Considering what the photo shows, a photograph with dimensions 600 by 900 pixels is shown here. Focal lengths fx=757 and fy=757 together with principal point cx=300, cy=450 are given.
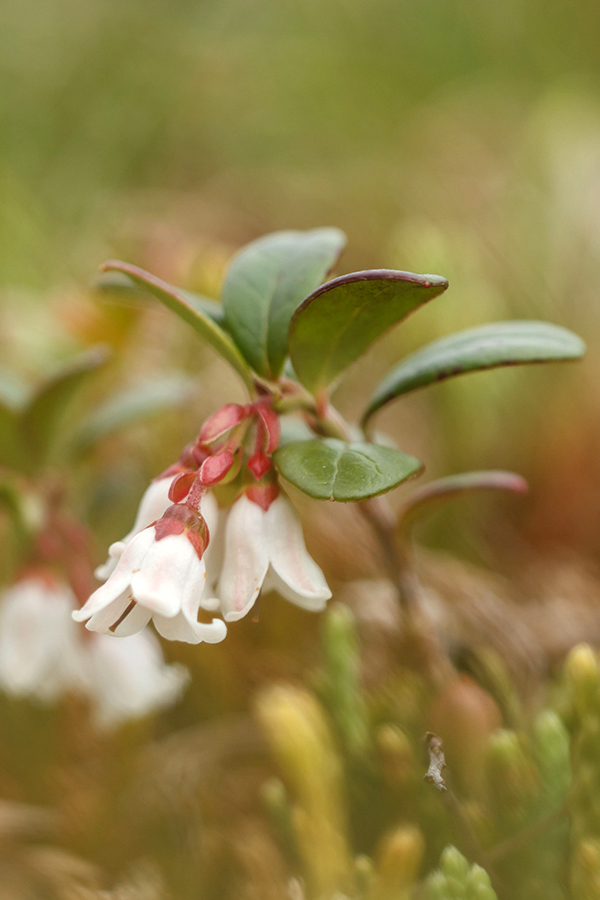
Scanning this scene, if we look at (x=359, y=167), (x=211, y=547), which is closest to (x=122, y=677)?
(x=211, y=547)

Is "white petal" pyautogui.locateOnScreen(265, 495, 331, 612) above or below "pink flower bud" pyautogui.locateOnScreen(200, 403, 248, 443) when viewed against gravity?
below

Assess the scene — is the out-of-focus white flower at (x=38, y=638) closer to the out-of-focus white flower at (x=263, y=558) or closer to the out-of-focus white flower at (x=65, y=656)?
the out-of-focus white flower at (x=65, y=656)

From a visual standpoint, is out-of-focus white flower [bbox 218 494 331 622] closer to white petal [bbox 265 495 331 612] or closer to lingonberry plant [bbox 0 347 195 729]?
white petal [bbox 265 495 331 612]

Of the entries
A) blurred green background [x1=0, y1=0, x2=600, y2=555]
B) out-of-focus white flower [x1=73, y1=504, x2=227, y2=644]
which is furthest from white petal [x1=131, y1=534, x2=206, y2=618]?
blurred green background [x1=0, y1=0, x2=600, y2=555]

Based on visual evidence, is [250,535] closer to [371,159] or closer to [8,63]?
[371,159]

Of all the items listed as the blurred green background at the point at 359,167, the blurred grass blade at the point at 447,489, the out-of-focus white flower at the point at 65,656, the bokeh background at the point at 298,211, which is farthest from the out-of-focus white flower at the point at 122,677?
the blurred green background at the point at 359,167
